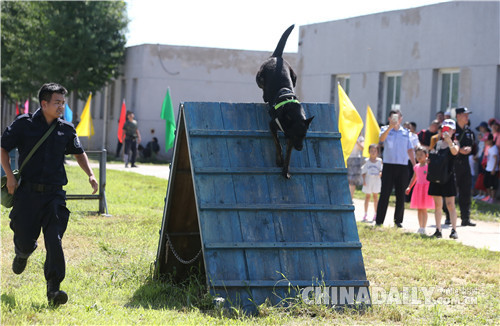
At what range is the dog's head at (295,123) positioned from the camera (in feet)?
22.0

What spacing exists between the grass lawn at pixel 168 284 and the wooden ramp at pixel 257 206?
30 centimetres

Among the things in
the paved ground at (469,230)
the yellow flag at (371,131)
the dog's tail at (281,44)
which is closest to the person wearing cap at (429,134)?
the paved ground at (469,230)

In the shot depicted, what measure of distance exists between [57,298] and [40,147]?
1.27m

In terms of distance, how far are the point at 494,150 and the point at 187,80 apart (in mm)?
18971

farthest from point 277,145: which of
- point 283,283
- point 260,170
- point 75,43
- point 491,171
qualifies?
point 75,43

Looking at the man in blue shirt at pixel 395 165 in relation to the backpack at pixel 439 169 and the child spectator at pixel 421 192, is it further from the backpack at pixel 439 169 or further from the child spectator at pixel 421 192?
the backpack at pixel 439 169

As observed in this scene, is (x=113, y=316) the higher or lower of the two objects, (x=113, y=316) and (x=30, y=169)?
the lower

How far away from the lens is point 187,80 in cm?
3394

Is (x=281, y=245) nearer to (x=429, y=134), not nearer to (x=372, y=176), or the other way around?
(x=372, y=176)

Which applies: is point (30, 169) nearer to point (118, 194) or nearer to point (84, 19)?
point (118, 194)

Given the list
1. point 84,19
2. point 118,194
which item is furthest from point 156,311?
point 84,19

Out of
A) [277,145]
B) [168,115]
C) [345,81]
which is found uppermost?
[345,81]

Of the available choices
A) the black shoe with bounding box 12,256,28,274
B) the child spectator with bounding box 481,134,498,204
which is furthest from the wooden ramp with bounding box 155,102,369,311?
the child spectator with bounding box 481,134,498,204

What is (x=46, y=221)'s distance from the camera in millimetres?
6352
